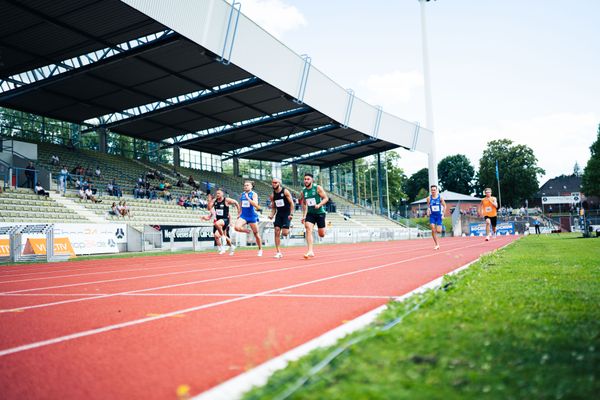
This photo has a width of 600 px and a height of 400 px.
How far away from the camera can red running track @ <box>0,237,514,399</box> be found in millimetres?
2480

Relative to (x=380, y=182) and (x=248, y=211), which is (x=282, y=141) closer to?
(x=380, y=182)

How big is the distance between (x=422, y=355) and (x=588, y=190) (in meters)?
80.7

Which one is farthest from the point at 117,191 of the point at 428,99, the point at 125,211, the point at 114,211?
the point at 428,99

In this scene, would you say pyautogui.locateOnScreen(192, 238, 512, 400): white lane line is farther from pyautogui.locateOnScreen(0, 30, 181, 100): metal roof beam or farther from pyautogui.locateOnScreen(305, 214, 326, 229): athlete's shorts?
pyautogui.locateOnScreen(0, 30, 181, 100): metal roof beam

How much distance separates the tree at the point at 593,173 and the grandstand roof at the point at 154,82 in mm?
42286

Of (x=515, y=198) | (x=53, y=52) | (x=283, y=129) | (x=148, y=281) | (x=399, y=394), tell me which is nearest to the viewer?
(x=399, y=394)

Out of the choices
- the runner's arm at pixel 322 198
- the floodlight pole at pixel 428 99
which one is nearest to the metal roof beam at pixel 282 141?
the floodlight pole at pixel 428 99

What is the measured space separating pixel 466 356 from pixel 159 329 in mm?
2308

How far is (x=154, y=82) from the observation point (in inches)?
1025

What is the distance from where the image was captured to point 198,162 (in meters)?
44.0

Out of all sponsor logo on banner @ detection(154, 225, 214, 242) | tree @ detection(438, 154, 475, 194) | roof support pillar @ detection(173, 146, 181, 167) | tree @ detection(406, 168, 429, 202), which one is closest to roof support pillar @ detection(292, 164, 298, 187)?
roof support pillar @ detection(173, 146, 181, 167)

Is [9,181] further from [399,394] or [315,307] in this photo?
[399,394]

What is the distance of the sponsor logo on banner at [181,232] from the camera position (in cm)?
2324

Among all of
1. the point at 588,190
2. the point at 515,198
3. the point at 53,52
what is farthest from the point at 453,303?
the point at 515,198
